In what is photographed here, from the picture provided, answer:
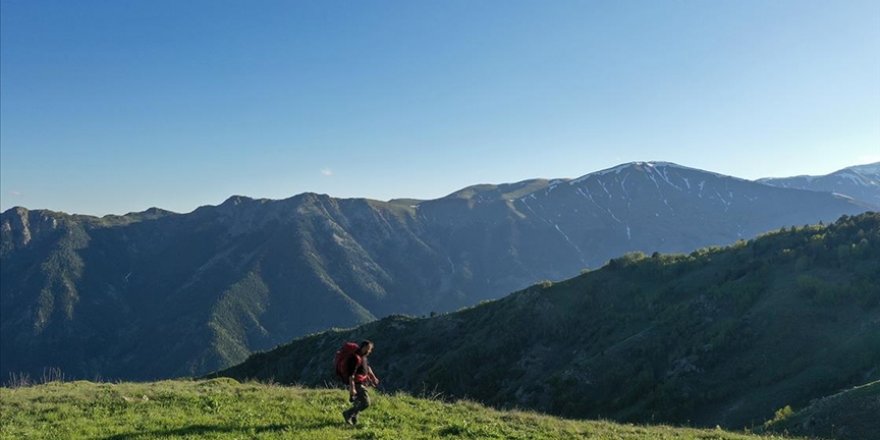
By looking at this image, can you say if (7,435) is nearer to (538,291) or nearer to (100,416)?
(100,416)

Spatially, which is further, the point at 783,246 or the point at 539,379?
the point at 783,246

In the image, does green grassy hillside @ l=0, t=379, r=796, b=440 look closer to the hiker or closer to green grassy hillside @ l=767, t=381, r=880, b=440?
the hiker

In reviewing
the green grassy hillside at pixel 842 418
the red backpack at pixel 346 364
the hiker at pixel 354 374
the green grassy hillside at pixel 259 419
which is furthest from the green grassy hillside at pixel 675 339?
the red backpack at pixel 346 364

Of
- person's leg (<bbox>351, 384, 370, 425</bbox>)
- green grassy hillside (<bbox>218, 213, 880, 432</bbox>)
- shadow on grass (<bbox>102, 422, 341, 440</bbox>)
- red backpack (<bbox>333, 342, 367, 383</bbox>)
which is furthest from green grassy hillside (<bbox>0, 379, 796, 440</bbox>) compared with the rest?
green grassy hillside (<bbox>218, 213, 880, 432</bbox>)

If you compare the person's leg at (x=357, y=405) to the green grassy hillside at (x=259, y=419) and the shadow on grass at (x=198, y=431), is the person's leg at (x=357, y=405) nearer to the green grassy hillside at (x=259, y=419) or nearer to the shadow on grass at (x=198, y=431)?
the green grassy hillside at (x=259, y=419)

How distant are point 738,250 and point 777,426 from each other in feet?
157

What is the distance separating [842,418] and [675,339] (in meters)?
28.6

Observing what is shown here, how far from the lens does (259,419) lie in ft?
55.8

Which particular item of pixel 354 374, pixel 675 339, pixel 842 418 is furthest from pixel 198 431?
pixel 675 339

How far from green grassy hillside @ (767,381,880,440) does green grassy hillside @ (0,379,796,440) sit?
15.5 feet

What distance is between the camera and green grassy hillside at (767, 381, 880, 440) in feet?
66.9

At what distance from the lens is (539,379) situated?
177ft

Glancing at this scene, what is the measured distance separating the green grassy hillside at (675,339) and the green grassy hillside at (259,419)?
20.7 m

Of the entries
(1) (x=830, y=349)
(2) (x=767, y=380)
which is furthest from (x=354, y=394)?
(1) (x=830, y=349)
